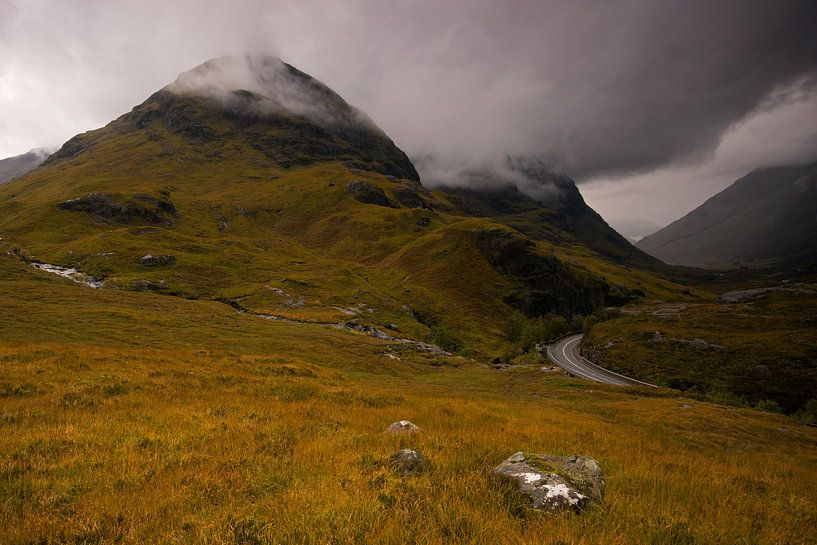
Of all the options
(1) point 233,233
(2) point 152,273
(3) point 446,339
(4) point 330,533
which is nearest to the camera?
(4) point 330,533

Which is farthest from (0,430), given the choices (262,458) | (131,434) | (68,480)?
(262,458)

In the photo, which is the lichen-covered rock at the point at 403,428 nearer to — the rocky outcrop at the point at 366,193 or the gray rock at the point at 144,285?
the gray rock at the point at 144,285

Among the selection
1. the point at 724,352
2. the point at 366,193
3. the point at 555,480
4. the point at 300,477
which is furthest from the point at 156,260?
the point at 724,352

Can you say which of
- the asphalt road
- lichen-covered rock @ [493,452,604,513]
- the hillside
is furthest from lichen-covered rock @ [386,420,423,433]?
the asphalt road

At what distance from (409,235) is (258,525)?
148 meters

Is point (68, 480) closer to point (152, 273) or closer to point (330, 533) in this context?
point (330, 533)

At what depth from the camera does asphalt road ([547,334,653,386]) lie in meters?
67.7

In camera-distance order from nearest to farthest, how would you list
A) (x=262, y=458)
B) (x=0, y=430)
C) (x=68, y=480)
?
(x=68, y=480) → (x=262, y=458) → (x=0, y=430)

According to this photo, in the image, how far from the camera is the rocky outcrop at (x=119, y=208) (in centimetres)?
12131

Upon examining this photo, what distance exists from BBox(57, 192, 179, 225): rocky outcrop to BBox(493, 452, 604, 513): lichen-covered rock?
152556mm

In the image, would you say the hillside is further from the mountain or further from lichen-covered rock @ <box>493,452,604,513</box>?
the mountain

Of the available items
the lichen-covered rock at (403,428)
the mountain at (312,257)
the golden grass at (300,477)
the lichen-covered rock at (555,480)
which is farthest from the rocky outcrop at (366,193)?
the lichen-covered rock at (555,480)

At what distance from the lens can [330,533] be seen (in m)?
4.41

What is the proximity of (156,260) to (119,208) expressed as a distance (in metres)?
56.8
